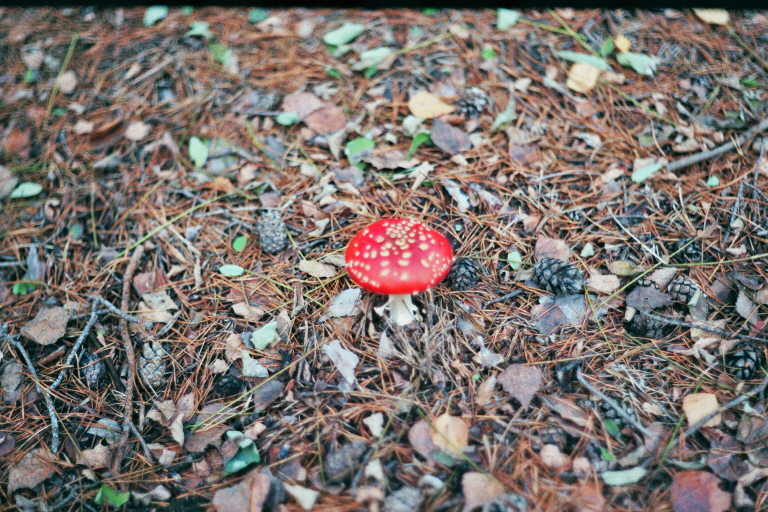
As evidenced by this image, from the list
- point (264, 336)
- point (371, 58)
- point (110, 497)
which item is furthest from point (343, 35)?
point (110, 497)

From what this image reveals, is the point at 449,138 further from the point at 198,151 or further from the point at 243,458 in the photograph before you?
the point at 243,458

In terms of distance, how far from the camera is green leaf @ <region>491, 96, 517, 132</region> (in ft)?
10.4

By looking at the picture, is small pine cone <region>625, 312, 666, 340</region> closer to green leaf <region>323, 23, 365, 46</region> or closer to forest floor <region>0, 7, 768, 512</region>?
forest floor <region>0, 7, 768, 512</region>

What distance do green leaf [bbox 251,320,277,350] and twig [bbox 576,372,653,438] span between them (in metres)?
1.61

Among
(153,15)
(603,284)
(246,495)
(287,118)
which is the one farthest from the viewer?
(153,15)

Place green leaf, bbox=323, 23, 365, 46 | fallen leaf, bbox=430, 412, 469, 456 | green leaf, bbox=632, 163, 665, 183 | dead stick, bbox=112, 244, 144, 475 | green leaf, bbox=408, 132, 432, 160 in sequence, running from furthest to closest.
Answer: green leaf, bbox=323, 23, 365, 46, green leaf, bbox=408, 132, 432, 160, green leaf, bbox=632, 163, 665, 183, dead stick, bbox=112, 244, 144, 475, fallen leaf, bbox=430, 412, 469, 456

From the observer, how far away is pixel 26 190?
3.21 metres

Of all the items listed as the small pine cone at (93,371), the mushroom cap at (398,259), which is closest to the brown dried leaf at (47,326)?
the small pine cone at (93,371)

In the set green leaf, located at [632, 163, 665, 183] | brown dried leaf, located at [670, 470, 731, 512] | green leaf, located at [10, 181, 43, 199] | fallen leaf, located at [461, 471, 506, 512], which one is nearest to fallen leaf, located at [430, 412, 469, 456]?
fallen leaf, located at [461, 471, 506, 512]

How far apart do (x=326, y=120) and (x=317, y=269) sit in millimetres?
1280

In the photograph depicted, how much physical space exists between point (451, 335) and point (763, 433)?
146 centimetres

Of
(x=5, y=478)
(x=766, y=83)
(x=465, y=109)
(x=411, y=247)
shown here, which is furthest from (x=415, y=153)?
(x=5, y=478)

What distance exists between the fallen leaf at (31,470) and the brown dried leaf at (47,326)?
23.9 inches

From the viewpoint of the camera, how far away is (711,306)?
2445 mm
